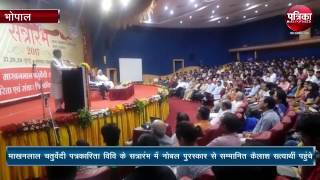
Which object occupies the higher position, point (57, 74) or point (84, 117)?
point (57, 74)

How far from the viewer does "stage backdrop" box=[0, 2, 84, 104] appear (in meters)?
5.40

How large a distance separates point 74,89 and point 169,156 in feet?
8.85

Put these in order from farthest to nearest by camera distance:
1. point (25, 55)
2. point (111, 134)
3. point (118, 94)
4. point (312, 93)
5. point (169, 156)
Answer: point (118, 94) → point (25, 55) → point (312, 93) → point (111, 134) → point (169, 156)

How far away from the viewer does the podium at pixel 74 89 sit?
13.6 ft

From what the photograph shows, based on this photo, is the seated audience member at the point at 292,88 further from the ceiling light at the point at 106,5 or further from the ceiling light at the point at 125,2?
the ceiling light at the point at 106,5

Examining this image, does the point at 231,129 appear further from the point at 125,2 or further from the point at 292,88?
the point at 292,88

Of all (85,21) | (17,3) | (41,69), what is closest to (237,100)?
(41,69)

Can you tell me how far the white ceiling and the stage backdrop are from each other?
3349 mm

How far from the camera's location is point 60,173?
5.46 ft

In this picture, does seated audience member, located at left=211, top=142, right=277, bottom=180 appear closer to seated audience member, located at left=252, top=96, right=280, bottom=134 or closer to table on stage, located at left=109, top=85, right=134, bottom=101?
seated audience member, located at left=252, top=96, right=280, bottom=134

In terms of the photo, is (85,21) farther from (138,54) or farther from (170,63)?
(170,63)

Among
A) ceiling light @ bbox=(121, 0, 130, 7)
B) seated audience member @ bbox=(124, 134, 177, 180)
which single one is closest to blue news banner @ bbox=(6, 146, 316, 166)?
seated audience member @ bbox=(124, 134, 177, 180)

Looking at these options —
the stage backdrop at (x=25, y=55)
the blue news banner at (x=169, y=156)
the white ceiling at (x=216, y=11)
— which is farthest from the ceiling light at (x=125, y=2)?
the blue news banner at (x=169, y=156)

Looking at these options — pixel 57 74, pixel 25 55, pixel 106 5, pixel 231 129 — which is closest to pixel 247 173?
pixel 231 129
